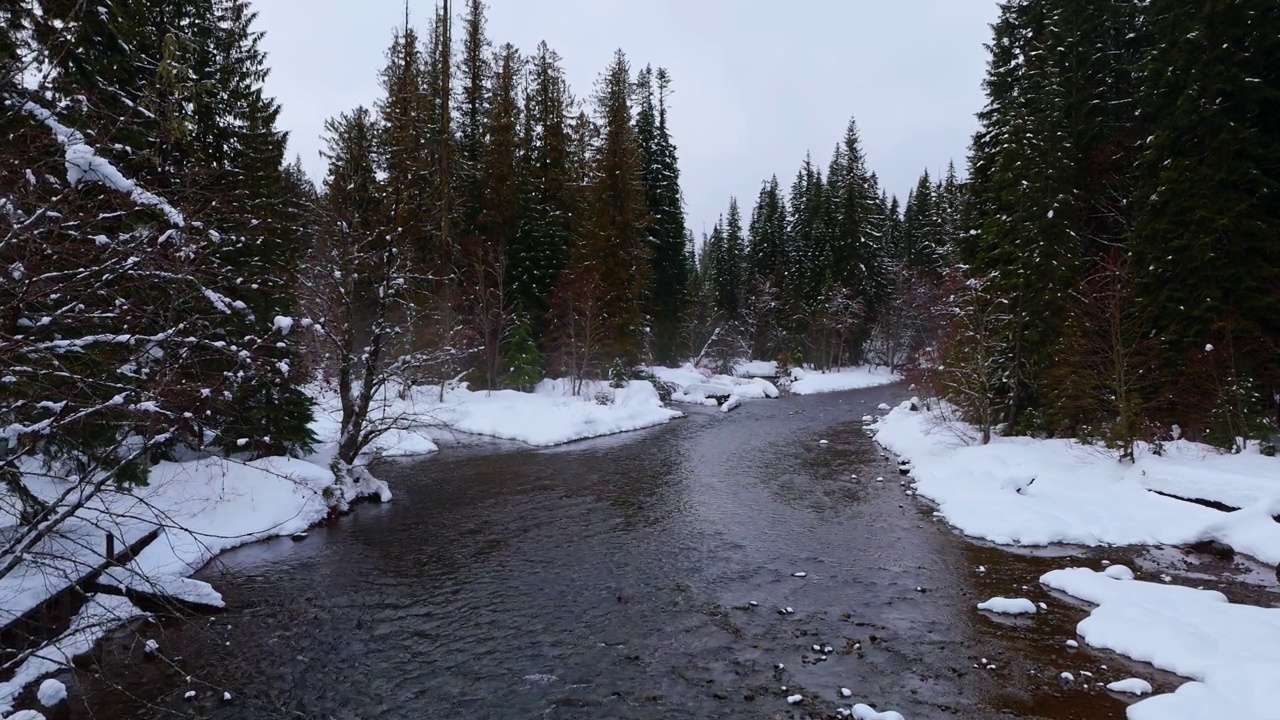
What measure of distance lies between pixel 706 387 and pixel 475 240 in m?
17.4

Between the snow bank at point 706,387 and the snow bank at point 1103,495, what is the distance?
18826 millimetres

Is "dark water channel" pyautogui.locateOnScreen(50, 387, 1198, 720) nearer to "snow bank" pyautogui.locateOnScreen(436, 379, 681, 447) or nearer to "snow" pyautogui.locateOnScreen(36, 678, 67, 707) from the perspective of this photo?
"snow" pyautogui.locateOnScreen(36, 678, 67, 707)

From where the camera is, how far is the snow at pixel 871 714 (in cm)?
706

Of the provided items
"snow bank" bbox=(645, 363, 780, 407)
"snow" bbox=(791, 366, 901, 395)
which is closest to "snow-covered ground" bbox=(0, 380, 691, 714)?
"snow bank" bbox=(645, 363, 780, 407)

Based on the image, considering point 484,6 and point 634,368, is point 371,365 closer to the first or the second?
point 634,368

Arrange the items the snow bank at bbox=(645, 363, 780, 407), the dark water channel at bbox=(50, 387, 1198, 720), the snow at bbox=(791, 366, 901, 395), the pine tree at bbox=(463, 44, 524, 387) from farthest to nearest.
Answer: the snow at bbox=(791, 366, 901, 395), the snow bank at bbox=(645, 363, 780, 407), the pine tree at bbox=(463, 44, 524, 387), the dark water channel at bbox=(50, 387, 1198, 720)

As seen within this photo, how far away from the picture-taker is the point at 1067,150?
2094 centimetres

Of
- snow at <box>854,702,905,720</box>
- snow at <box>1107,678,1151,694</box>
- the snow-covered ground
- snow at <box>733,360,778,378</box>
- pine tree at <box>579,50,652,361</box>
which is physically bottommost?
snow at <box>1107,678,1151,694</box>

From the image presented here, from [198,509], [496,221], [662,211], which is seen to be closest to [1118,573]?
[198,509]

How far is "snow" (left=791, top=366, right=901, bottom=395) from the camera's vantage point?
47309 millimetres

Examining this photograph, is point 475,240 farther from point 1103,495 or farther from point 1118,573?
point 1118,573

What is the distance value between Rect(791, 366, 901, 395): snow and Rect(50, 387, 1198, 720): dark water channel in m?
31.0

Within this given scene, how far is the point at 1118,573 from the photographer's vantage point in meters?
11.2

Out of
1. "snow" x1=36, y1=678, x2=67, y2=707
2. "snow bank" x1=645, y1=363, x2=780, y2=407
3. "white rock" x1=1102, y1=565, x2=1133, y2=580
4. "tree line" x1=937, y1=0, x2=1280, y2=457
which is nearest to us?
"snow" x1=36, y1=678, x2=67, y2=707
